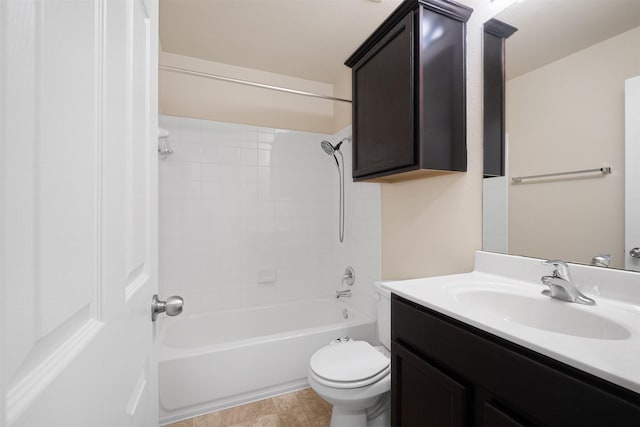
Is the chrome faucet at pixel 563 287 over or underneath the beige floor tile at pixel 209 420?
over

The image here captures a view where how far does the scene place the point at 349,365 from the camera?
136cm

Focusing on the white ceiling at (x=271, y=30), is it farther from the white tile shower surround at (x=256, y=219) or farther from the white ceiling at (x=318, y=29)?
the white tile shower surround at (x=256, y=219)

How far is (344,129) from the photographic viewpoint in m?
2.42

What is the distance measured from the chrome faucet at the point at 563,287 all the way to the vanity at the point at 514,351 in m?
0.02

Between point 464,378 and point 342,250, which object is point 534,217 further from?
point 342,250

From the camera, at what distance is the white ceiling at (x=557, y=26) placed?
2.96ft

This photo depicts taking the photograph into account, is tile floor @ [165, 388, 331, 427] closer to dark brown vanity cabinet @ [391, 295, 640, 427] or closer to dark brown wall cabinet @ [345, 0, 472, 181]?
dark brown vanity cabinet @ [391, 295, 640, 427]

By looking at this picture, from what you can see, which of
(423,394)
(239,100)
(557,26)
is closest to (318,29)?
(239,100)

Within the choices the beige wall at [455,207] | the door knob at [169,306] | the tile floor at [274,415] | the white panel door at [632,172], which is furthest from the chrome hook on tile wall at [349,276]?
the door knob at [169,306]

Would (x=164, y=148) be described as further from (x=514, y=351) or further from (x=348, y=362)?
(x=514, y=351)

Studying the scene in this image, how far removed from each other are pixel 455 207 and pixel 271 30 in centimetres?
171

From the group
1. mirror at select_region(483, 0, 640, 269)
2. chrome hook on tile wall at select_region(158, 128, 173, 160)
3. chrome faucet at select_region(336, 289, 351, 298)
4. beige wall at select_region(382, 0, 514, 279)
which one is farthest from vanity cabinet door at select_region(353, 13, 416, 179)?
chrome hook on tile wall at select_region(158, 128, 173, 160)

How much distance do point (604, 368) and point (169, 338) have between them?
2240 mm

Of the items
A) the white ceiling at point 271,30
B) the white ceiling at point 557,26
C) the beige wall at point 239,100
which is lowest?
the white ceiling at point 557,26
